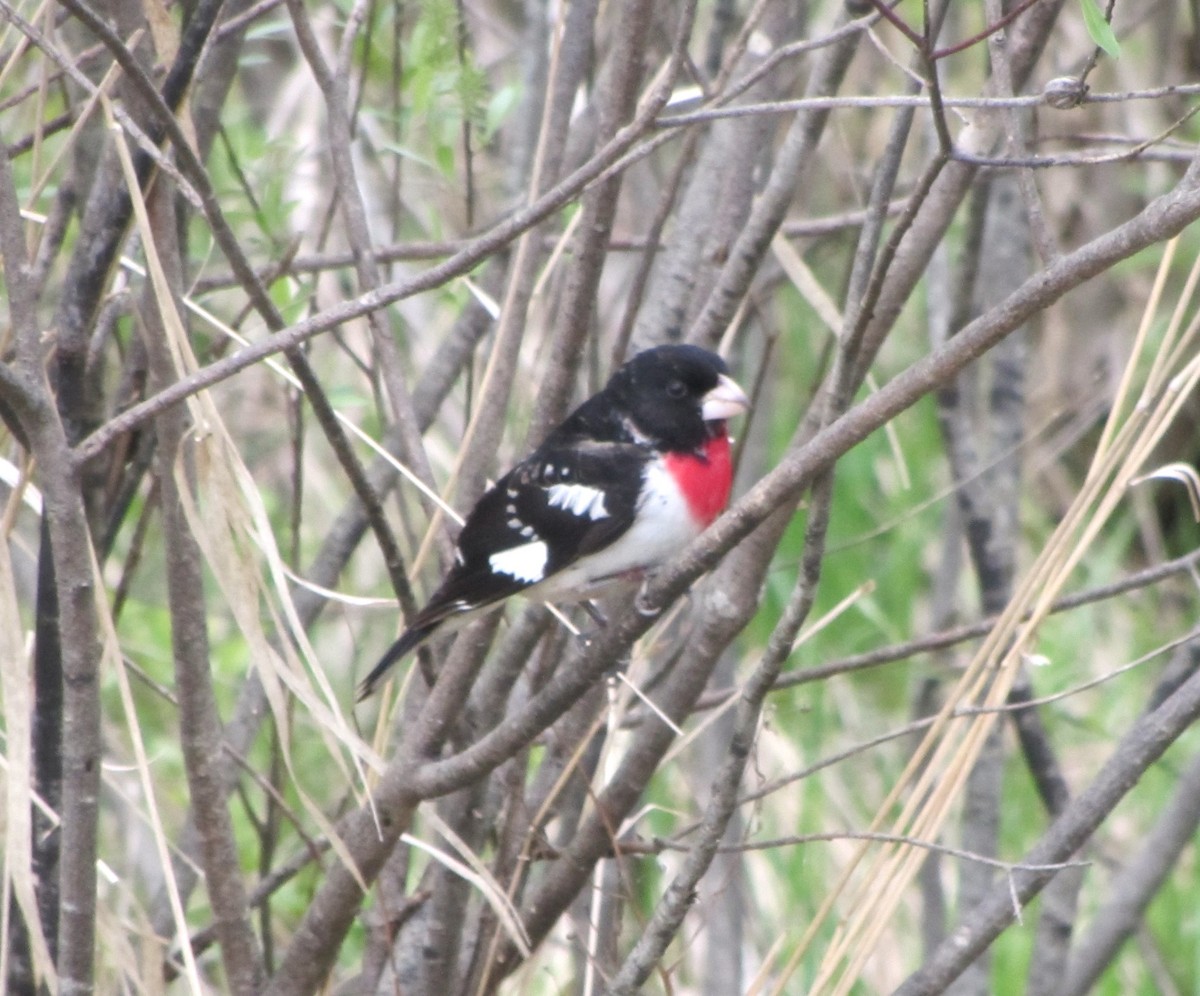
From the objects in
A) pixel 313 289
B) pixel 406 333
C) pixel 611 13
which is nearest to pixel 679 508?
pixel 313 289

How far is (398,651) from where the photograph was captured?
2.14 meters

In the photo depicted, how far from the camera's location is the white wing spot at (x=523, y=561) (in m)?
2.19

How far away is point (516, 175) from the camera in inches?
112

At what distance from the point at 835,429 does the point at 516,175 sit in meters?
1.67

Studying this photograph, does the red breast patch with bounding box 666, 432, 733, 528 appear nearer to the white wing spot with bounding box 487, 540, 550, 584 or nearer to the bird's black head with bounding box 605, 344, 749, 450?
the bird's black head with bounding box 605, 344, 749, 450

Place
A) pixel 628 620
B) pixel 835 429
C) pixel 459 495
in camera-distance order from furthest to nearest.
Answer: pixel 459 495
pixel 628 620
pixel 835 429

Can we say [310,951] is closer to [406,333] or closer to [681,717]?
[681,717]

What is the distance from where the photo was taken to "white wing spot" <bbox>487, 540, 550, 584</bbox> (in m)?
2.19

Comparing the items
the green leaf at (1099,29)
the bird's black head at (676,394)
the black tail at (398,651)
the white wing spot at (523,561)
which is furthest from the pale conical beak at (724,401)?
the green leaf at (1099,29)

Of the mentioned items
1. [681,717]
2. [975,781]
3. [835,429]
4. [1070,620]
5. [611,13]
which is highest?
[611,13]

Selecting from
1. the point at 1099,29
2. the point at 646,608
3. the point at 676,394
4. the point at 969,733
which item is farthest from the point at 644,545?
the point at 1099,29

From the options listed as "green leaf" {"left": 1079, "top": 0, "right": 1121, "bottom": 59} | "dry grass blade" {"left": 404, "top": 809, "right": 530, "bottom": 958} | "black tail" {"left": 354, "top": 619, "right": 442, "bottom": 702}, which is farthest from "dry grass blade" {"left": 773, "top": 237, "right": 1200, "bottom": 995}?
"black tail" {"left": 354, "top": 619, "right": 442, "bottom": 702}

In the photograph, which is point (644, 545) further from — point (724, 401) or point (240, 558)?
point (240, 558)

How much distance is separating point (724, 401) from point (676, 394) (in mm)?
71
